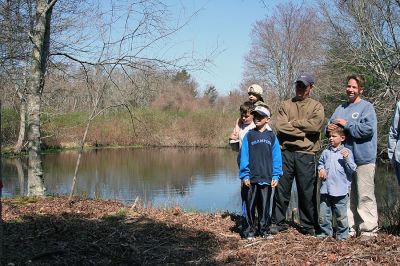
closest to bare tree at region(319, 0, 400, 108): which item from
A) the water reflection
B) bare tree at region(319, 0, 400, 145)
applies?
bare tree at region(319, 0, 400, 145)

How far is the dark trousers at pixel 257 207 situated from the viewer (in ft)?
16.8

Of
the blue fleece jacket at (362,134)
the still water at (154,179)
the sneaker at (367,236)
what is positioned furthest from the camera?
the still water at (154,179)

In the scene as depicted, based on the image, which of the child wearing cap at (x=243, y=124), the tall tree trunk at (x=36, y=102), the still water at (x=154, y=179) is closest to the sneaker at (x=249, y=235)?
the child wearing cap at (x=243, y=124)

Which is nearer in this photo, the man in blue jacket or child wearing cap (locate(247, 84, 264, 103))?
the man in blue jacket

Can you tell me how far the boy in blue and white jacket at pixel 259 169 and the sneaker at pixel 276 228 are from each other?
0.09 meters

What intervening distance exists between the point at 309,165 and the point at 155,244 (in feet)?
6.85

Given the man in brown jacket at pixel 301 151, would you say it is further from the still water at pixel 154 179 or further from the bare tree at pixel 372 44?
the bare tree at pixel 372 44

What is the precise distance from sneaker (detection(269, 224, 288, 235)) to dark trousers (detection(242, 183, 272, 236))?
131 millimetres

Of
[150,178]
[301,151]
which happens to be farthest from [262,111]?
[150,178]

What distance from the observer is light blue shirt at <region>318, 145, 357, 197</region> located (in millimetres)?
4949

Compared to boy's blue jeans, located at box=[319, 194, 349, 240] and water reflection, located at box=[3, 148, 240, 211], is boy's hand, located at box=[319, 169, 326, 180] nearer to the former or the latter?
boy's blue jeans, located at box=[319, 194, 349, 240]

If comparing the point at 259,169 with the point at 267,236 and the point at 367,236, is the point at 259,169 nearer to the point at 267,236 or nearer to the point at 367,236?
the point at 267,236

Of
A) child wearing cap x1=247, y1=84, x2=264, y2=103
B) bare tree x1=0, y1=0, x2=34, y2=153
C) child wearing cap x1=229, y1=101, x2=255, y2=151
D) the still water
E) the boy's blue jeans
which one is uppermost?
bare tree x1=0, y1=0, x2=34, y2=153

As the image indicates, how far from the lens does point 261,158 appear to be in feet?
16.8
